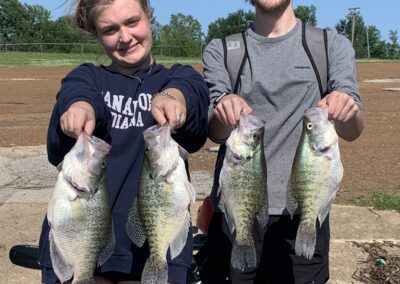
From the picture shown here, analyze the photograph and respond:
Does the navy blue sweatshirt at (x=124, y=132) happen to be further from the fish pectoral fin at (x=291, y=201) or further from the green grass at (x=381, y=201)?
the green grass at (x=381, y=201)

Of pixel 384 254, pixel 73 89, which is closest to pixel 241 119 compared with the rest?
pixel 73 89

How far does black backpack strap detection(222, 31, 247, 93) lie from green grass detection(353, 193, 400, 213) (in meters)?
4.55

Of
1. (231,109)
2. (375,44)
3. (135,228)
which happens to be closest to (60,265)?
(135,228)

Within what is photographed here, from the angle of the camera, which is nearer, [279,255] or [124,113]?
[124,113]

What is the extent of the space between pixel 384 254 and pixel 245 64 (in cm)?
320

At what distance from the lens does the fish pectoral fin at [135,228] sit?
117 inches

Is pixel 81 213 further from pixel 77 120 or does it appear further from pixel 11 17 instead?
pixel 11 17

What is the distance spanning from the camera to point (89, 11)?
332 cm

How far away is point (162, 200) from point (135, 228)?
26 cm

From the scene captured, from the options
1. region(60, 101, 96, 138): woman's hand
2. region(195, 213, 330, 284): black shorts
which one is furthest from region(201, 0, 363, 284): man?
region(60, 101, 96, 138): woman's hand

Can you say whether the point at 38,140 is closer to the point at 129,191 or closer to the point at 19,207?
the point at 19,207

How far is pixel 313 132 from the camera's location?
9.72 ft

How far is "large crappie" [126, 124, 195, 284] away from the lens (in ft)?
9.03

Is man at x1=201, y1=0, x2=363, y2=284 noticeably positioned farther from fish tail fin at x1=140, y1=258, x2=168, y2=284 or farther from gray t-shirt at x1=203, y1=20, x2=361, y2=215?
fish tail fin at x1=140, y1=258, x2=168, y2=284
